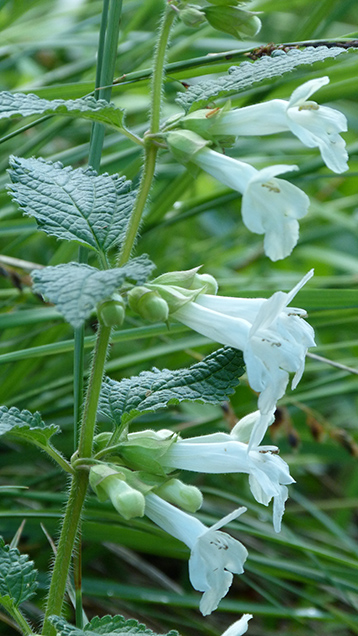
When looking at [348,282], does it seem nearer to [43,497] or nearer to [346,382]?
[346,382]

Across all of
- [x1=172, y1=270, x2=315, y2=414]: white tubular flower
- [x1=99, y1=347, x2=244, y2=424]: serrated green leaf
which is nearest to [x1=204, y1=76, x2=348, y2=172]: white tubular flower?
[x1=172, y1=270, x2=315, y2=414]: white tubular flower

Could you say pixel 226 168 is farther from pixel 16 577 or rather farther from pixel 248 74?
pixel 16 577

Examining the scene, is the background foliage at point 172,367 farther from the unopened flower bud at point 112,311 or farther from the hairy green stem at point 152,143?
the unopened flower bud at point 112,311

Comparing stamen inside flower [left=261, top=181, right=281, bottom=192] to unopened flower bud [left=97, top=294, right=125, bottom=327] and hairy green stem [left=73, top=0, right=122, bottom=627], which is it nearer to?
unopened flower bud [left=97, top=294, right=125, bottom=327]

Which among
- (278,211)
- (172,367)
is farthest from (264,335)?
(172,367)

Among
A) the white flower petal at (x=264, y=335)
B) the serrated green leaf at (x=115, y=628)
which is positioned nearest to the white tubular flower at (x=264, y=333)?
the white flower petal at (x=264, y=335)
